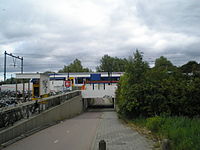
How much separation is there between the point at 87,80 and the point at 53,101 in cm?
2283

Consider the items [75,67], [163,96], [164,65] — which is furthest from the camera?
[75,67]

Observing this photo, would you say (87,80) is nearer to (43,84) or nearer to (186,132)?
(43,84)

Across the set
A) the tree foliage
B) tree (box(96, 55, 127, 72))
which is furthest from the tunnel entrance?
tree (box(96, 55, 127, 72))

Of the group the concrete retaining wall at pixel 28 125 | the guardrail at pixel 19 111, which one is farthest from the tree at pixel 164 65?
the guardrail at pixel 19 111

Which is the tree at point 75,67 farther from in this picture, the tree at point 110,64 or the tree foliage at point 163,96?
the tree foliage at point 163,96

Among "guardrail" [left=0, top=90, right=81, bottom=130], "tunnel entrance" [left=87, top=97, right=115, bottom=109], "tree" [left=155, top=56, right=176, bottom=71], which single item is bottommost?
"tunnel entrance" [left=87, top=97, right=115, bottom=109]

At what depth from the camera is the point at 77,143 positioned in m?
9.21

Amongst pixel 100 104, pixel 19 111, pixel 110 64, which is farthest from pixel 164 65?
pixel 19 111

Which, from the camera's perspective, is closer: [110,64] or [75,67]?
[75,67]

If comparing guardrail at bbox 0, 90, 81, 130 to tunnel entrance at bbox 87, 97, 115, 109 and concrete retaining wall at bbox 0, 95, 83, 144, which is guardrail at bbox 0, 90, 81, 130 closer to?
concrete retaining wall at bbox 0, 95, 83, 144

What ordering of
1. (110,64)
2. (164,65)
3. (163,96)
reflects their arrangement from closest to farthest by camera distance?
1. (163,96)
2. (164,65)
3. (110,64)

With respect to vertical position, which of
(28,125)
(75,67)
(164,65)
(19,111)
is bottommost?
(28,125)

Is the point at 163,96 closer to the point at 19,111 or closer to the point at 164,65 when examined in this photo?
the point at 19,111

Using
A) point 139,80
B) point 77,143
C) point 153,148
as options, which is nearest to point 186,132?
point 153,148
